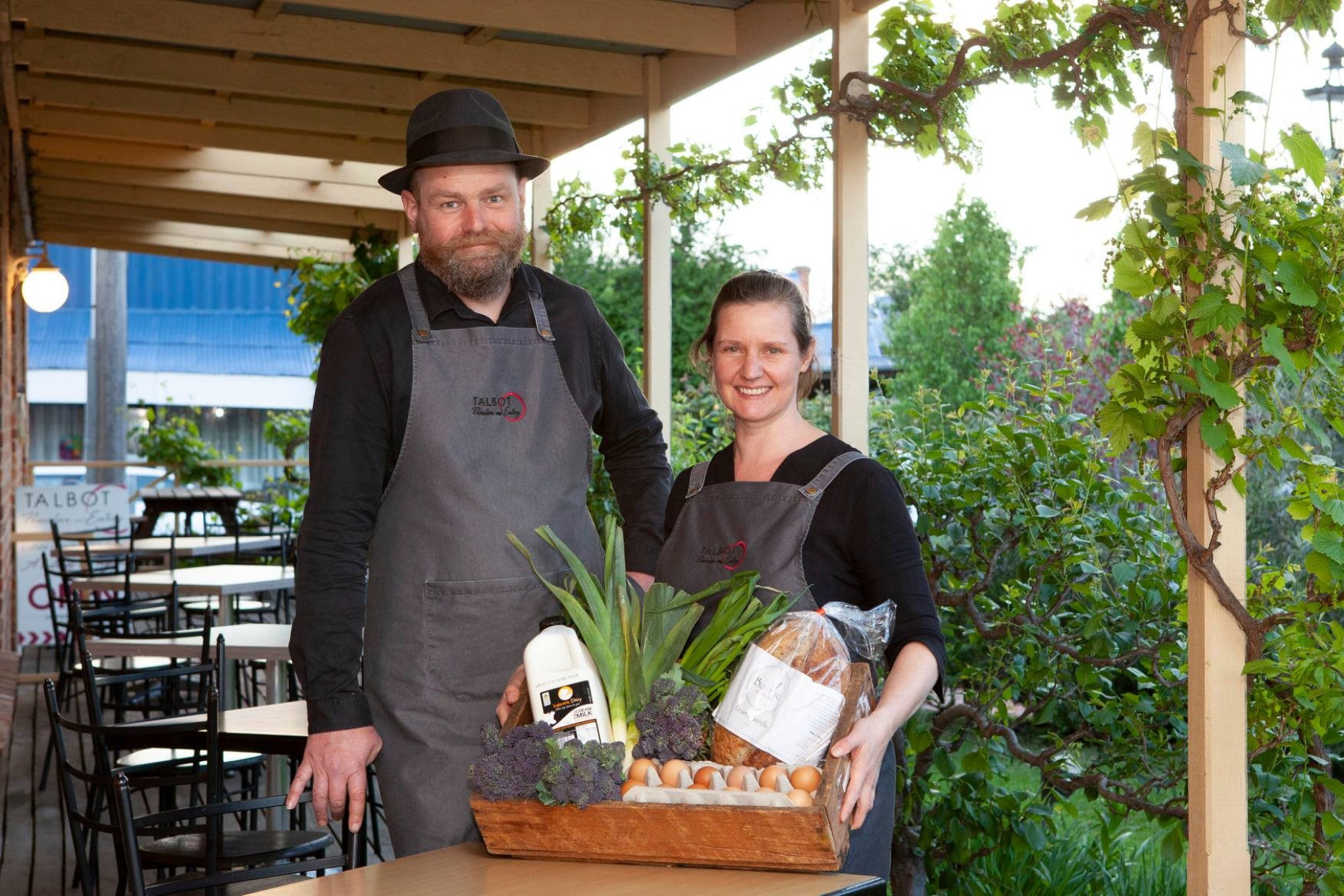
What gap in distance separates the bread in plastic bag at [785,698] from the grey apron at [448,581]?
537 mm

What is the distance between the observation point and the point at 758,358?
6.69 feet

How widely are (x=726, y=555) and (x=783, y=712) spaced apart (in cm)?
48

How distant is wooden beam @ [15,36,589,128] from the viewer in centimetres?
527

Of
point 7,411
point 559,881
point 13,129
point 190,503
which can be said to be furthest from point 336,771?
point 190,503

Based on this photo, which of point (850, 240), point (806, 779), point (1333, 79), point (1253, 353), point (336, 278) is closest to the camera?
point (806, 779)

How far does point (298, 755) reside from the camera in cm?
296

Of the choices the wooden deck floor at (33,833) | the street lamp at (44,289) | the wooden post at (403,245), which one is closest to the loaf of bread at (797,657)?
the wooden deck floor at (33,833)

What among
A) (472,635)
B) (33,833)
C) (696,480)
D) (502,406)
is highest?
(502,406)

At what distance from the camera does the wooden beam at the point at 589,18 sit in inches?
173

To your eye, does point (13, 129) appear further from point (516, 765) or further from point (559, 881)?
point (559, 881)

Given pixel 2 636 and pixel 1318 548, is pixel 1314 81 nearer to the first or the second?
pixel 1318 548

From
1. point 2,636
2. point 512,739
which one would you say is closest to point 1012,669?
point 512,739

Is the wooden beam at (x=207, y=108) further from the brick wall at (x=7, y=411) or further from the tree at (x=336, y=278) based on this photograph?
the tree at (x=336, y=278)

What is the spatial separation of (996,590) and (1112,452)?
314cm
